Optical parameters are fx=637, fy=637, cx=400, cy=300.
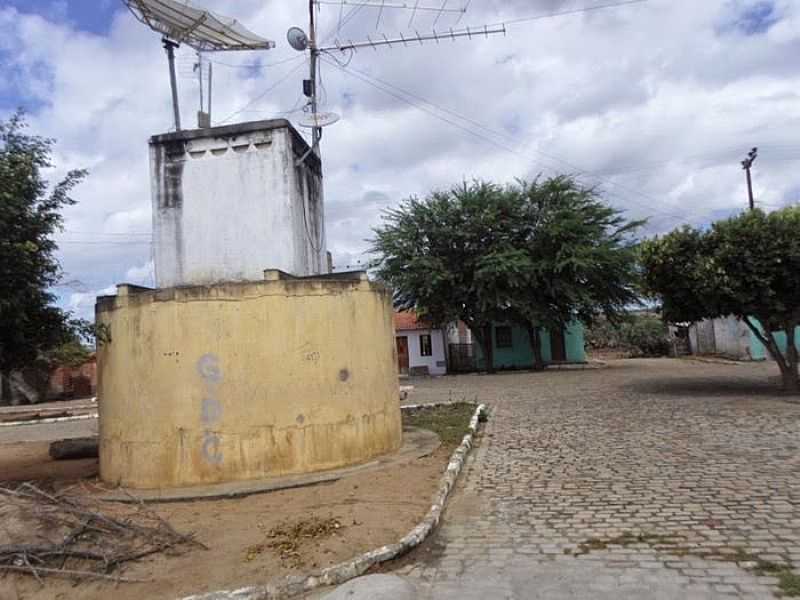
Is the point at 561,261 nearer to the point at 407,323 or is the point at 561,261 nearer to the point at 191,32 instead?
the point at 407,323

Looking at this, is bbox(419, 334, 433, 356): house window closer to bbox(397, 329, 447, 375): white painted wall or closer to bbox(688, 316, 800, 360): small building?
bbox(397, 329, 447, 375): white painted wall

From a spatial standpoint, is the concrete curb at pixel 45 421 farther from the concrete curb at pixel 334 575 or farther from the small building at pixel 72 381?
the concrete curb at pixel 334 575

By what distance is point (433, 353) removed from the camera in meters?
33.5

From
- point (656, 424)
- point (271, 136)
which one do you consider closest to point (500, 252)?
point (656, 424)

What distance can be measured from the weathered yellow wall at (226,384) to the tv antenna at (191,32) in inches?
151

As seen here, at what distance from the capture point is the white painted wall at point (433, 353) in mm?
33344

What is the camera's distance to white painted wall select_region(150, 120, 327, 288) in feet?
30.1

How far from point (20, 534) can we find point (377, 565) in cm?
308

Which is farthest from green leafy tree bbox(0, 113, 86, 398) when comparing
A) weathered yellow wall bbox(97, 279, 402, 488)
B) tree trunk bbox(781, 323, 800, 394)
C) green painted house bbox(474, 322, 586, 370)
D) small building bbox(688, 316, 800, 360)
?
A: green painted house bbox(474, 322, 586, 370)

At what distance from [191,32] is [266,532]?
792 cm

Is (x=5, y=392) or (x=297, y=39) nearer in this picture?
(x=297, y=39)

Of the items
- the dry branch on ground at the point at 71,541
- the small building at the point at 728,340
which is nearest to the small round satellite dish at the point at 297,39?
the dry branch on ground at the point at 71,541

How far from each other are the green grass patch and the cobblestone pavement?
0.60 m

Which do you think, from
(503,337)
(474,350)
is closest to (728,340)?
(503,337)
